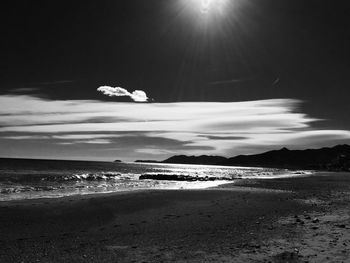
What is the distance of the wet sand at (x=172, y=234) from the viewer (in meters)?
10.0

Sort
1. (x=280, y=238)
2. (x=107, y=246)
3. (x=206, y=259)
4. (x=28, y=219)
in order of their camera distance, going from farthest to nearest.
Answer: (x=28, y=219)
(x=280, y=238)
(x=107, y=246)
(x=206, y=259)

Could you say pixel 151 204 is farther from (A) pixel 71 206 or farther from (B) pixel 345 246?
(B) pixel 345 246

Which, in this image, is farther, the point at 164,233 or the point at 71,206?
the point at 71,206

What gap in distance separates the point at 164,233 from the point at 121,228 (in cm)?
202

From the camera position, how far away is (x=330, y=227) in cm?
1364

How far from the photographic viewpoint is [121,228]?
14.5 meters

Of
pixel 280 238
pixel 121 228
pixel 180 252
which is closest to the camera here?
pixel 180 252

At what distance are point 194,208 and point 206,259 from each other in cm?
1137

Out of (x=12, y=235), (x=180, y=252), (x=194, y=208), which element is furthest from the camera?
(x=194, y=208)

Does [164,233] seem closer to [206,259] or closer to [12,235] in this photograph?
[206,259]

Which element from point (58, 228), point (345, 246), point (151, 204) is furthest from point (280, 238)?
point (151, 204)

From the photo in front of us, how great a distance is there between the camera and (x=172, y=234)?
1313 cm

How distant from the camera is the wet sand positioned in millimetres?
10031

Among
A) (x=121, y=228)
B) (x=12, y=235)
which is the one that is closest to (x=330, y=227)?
(x=121, y=228)
